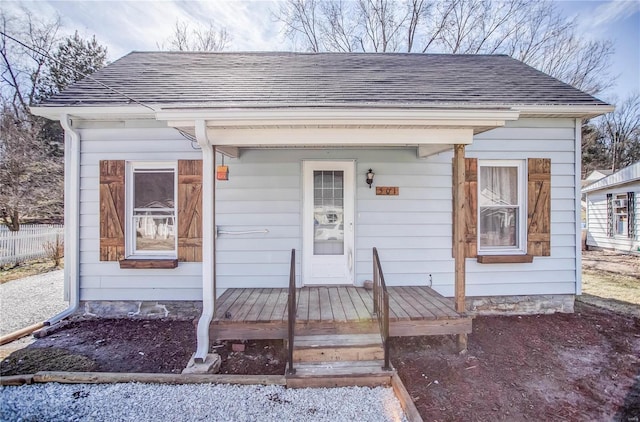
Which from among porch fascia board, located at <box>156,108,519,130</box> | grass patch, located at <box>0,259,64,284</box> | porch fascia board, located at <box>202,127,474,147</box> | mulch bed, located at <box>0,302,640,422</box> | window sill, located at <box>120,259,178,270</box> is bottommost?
mulch bed, located at <box>0,302,640,422</box>

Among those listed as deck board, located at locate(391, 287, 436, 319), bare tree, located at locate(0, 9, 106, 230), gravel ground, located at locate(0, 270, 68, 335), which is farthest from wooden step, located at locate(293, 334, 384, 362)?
bare tree, located at locate(0, 9, 106, 230)

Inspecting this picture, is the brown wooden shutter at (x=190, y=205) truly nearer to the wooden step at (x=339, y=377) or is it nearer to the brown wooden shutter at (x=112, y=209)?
the brown wooden shutter at (x=112, y=209)

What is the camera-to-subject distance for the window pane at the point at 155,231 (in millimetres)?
4586

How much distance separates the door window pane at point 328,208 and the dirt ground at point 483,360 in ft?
5.29

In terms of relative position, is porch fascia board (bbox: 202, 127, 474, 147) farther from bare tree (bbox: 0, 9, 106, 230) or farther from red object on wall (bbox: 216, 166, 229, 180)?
bare tree (bbox: 0, 9, 106, 230)

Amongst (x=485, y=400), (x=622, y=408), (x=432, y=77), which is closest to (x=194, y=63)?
(x=432, y=77)

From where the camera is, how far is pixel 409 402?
2402mm

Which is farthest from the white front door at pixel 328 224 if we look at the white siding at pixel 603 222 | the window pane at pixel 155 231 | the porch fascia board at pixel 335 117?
the white siding at pixel 603 222

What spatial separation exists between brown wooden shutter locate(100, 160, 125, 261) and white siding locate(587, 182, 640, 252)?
1422 cm

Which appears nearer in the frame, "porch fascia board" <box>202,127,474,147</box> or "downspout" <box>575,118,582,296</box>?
"porch fascia board" <box>202,127,474,147</box>

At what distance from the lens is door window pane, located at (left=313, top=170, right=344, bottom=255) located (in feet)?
15.1

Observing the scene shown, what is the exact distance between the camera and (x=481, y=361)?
3410mm

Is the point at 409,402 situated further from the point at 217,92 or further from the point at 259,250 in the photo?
the point at 217,92

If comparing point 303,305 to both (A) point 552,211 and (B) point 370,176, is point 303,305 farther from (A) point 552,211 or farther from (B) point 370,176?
(A) point 552,211
